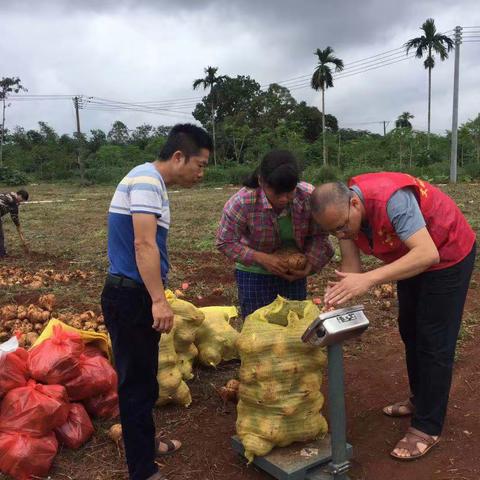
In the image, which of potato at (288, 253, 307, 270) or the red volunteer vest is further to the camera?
potato at (288, 253, 307, 270)

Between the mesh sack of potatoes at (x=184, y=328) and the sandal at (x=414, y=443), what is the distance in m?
1.44

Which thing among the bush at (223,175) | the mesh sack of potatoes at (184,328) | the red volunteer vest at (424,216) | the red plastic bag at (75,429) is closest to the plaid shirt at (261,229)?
the red volunteer vest at (424,216)

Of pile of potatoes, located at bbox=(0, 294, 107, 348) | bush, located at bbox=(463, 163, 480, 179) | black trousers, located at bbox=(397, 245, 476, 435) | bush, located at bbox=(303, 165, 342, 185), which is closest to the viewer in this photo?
black trousers, located at bbox=(397, 245, 476, 435)

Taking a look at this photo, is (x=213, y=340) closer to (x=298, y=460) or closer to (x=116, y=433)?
(x=116, y=433)

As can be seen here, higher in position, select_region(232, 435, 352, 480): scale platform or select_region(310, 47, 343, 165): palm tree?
select_region(310, 47, 343, 165): palm tree

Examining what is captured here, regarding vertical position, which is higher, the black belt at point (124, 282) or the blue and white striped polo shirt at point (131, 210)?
the blue and white striped polo shirt at point (131, 210)

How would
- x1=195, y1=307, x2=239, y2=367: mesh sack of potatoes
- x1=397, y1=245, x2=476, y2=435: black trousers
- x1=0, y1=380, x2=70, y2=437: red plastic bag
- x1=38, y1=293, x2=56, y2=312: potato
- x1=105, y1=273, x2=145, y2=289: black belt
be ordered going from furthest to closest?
x1=38, y1=293, x2=56, y2=312: potato → x1=195, y1=307, x2=239, y2=367: mesh sack of potatoes → x1=0, y1=380, x2=70, y2=437: red plastic bag → x1=397, y1=245, x2=476, y2=435: black trousers → x1=105, y1=273, x2=145, y2=289: black belt

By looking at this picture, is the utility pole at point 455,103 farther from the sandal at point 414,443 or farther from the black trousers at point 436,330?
the sandal at point 414,443

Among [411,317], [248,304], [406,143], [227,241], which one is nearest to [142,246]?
[227,241]

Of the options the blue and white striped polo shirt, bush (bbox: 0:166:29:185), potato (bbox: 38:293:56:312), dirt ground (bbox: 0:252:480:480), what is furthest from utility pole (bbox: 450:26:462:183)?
bush (bbox: 0:166:29:185)

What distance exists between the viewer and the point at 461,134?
2973cm

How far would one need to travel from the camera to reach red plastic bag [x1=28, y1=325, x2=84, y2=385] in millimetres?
2969

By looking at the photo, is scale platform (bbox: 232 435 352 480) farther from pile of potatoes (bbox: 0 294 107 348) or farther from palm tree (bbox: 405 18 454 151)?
palm tree (bbox: 405 18 454 151)

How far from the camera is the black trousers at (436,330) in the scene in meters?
2.64
